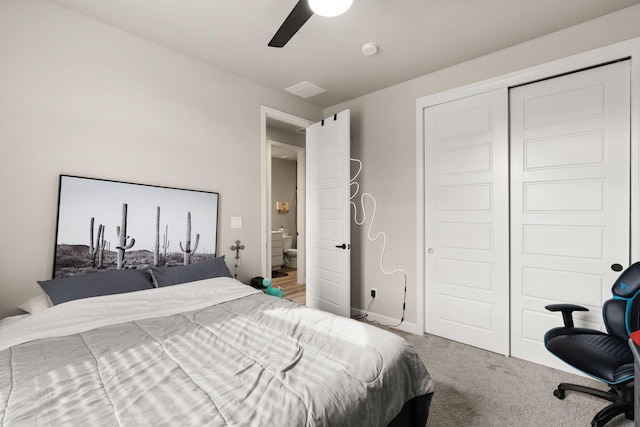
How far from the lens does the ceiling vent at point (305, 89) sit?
3286mm

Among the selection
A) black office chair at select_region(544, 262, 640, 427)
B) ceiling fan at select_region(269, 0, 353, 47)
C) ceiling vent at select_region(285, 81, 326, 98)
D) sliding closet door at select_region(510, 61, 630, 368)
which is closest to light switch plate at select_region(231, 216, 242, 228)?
ceiling vent at select_region(285, 81, 326, 98)

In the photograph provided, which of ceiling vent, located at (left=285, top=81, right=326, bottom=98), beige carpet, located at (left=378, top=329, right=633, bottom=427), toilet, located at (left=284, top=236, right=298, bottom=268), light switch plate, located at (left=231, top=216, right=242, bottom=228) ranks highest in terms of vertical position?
ceiling vent, located at (left=285, top=81, right=326, bottom=98)

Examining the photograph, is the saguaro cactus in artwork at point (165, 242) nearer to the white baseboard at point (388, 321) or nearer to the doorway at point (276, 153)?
the doorway at point (276, 153)

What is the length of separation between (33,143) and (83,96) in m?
0.48

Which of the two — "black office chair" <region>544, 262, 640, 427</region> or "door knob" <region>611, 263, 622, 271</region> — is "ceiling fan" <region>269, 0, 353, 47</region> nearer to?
"black office chair" <region>544, 262, 640, 427</region>

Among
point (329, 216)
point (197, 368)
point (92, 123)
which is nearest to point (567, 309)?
point (329, 216)

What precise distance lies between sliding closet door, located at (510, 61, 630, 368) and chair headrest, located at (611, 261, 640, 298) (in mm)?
355

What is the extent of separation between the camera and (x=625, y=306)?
1.84 meters

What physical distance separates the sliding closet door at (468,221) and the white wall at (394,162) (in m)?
0.19

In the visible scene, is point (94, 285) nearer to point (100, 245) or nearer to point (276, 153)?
point (100, 245)

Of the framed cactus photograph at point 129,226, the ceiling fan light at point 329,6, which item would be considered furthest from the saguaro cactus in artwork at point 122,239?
the ceiling fan light at point 329,6

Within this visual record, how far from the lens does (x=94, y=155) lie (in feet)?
7.10

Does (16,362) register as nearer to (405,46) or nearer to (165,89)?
(165,89)

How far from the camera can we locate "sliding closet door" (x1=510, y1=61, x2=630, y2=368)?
85.4 inches
